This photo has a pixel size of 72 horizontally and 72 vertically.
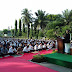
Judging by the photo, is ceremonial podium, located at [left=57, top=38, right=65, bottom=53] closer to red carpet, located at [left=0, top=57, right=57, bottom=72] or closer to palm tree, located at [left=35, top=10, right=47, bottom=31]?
red carpet, located at [left=0, top=57, right=57, bottom=72]

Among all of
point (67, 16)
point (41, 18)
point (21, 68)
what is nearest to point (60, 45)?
point (21, 68)

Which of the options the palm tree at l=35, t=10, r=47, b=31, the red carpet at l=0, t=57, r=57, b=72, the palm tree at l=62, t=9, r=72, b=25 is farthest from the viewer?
the palm tree at l=35, t=10, r=47, b=31

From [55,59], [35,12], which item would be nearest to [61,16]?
[35,12]

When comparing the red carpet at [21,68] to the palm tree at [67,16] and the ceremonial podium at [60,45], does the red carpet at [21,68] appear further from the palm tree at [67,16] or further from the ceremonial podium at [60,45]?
the palm tree at [67,16]

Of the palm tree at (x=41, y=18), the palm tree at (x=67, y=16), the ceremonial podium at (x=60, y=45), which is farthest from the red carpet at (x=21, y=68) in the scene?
the palm tree at (x=41, y=18)

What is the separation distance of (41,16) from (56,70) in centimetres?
4019

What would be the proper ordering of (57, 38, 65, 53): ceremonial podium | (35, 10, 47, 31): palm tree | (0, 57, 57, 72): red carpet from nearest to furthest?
(0, 57, 57, 72): red carpet, (57, 38, 65, 53): ceremonial podium, (35, 10, 47, 31): palm tree

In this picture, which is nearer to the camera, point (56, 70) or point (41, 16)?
Result: point (56, 70)

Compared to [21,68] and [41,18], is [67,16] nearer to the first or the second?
[41,18]

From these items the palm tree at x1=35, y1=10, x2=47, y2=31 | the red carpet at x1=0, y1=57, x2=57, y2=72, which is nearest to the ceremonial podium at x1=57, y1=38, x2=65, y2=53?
the red carpet at x1=0, y1=57, x2=57, y2=72

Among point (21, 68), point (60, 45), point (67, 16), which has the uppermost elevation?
point (67, 16)

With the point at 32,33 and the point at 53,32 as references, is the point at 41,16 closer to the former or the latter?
the point at 32,33

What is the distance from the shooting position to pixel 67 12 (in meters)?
34.4

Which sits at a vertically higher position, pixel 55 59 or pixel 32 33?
pixel 32 33
